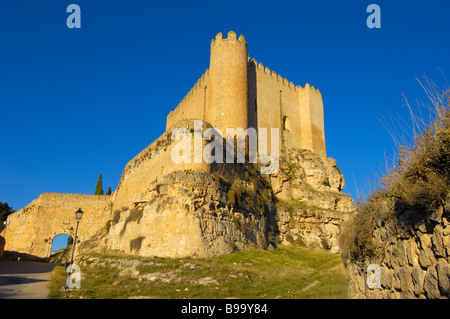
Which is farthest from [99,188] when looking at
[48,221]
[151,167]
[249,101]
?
[151,167]

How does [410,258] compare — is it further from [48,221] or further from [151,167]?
[48,221]

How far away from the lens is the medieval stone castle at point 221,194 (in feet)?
52.3

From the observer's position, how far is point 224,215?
17.0 meters

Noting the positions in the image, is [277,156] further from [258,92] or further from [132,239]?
[132,239]

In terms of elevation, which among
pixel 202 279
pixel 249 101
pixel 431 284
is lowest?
pixel 431 284

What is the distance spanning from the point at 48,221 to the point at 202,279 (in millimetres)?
23103

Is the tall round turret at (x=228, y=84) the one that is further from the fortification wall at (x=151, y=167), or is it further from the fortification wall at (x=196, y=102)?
the fortification wall at (x=151, y=167)

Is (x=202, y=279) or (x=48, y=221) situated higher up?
(x=48, y=221)

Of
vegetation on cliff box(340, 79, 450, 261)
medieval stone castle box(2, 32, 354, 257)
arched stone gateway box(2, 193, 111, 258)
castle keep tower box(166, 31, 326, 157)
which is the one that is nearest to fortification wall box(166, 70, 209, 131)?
castle keep tower box(166, 31, 326, 157)

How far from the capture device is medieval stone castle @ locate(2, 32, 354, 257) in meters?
15.9

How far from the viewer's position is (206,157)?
17344mm

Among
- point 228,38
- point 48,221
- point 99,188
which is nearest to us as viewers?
point 228,38

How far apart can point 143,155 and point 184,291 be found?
39.8 feet
